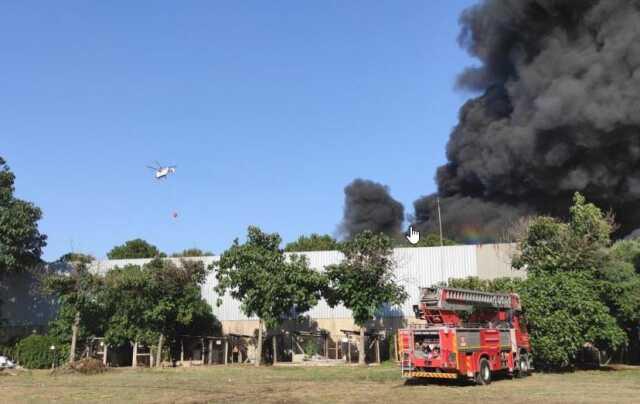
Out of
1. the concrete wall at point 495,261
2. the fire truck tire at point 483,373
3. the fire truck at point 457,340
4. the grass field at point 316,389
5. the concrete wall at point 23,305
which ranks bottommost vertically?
the grass field at point 316,389

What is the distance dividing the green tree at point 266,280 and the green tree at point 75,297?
748 centimetres

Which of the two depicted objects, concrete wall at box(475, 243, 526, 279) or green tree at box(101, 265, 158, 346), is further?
concrete wall at box(475, 243, 526, 279)

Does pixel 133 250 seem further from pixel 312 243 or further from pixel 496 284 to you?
pixel 496 284

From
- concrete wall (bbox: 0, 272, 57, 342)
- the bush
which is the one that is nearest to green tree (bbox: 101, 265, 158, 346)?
the bush

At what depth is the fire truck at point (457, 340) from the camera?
64.8ft

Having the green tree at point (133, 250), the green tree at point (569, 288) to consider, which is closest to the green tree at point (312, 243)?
the green tree at point (133, 250)

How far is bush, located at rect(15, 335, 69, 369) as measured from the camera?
118 ft

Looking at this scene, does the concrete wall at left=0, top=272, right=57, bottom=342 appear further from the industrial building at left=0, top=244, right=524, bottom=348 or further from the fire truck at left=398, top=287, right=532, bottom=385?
the fire truck at left=398, top=287, right=532, bottom=385

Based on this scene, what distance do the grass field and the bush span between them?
1106cm

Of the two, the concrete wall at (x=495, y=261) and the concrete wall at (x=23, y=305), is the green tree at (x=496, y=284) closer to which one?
the concrete wall at (x=495, y=261)

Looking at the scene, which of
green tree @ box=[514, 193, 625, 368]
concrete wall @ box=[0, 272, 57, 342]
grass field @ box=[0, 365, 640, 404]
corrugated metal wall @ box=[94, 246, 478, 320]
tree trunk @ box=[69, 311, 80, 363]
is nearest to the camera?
grass field @ box=[0, 365, 640, 404]

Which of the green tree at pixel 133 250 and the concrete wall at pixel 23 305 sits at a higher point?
the green tree at pixel 133 250

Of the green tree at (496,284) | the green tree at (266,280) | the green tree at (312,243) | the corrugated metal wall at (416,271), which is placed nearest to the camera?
the green tree at (496,284)

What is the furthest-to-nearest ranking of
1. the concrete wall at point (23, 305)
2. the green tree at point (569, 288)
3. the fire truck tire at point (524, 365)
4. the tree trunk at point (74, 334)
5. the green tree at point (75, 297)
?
the concrete wall at point (23, 305)
the tree trunk at point (74, 334)
the green tree at point (75, 297)
the green tree at point (569, 288)
the fire truck tire at point (524, 365)
